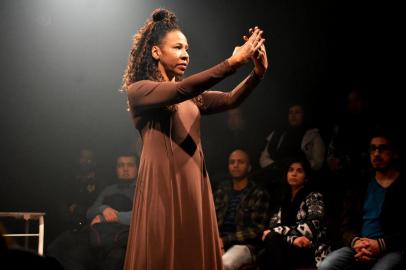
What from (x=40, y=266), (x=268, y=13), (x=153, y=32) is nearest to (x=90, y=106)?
(x=268, y=13)

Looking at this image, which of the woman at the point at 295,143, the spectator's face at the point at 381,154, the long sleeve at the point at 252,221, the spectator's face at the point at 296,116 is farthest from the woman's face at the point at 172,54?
the spectator's face at the point at 296,116

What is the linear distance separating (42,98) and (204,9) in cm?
160

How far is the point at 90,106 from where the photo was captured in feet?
18.0

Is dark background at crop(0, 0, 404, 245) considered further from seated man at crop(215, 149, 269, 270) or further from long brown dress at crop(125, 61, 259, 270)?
long brown dress at crop(125, 61, 259, 270)

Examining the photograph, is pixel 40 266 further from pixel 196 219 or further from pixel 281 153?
pixel 281 153

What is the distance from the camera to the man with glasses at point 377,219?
338 cm

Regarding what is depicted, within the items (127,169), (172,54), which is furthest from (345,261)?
(127,169)

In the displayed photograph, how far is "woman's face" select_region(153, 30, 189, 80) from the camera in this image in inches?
92.2

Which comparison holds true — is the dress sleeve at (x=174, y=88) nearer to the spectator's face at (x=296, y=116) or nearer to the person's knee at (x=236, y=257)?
the person's knee at (x=236, y=257)

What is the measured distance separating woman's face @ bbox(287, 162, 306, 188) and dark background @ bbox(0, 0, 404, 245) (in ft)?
2.46

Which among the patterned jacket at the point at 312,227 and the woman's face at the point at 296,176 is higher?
the woman's face at the point at 296,176

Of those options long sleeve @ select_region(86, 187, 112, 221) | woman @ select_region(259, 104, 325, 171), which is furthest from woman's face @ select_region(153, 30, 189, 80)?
long sleeve @ select_region(86, 187, 112, 221)

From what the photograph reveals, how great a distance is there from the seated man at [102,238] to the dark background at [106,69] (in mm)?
556

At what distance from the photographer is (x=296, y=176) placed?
4023 millimetres
